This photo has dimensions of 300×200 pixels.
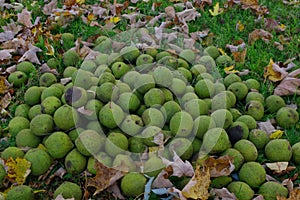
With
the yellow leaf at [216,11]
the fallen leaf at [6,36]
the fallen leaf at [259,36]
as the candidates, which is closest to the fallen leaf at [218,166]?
the fallen leaf at [259,36]

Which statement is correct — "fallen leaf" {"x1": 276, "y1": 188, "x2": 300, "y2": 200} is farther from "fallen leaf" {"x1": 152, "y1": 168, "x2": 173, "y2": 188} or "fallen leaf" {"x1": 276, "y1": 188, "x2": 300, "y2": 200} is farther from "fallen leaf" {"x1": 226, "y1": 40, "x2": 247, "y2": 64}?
"fallen leaf" {"x1": 226, "y1": 40, "x2": 247, "y2": 64}

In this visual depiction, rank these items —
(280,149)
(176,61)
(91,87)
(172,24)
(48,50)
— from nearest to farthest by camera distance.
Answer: (280,149) → (91,87) → (176,61) → (48,50) → (172,24)

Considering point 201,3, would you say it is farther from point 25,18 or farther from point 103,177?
point 103,177

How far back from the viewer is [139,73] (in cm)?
309

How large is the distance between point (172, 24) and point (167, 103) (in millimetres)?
1852

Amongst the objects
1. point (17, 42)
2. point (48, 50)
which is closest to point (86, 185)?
point (48, 50)

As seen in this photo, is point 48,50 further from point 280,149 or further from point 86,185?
point 280,149

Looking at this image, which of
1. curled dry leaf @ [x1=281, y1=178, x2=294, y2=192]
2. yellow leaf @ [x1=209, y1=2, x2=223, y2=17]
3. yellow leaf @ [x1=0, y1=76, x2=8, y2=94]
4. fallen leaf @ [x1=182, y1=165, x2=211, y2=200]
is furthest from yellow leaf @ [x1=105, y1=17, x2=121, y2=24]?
curled dry leaf @ [x1=281, y1=178, x2=294, y2=192]

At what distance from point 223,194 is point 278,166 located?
526 mm

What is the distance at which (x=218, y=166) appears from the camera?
97.0 inches

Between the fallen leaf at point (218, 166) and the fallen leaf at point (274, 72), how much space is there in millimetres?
1386

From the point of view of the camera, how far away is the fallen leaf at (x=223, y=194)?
2.37 m

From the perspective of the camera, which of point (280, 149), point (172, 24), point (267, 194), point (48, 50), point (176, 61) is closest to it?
point (267, 194)

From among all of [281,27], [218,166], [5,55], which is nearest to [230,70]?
[281,27]
